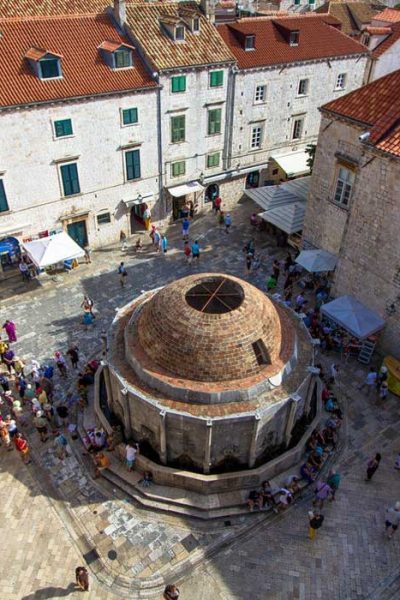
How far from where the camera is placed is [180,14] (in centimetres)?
3462

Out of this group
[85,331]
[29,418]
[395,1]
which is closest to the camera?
[29,418]

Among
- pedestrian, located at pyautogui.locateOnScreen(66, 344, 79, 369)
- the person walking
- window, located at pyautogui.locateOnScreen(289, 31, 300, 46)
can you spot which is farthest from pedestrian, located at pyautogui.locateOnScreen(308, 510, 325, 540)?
window, located at pyautogui.locateOnScreen(289, 31, 300, 46)

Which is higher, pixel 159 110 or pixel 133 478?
pixel 159 110

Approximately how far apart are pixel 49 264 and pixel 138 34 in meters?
16.4

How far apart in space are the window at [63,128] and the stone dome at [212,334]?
1483cm

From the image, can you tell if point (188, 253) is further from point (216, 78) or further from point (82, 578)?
point (82, 578)

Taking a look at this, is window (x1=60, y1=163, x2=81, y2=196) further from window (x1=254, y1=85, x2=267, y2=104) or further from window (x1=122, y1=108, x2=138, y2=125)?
window (x1=254, y1=85, x2=267, y2=104)

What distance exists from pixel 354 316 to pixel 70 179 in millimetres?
19206

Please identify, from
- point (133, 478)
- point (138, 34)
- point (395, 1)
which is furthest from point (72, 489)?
point (395, 1)

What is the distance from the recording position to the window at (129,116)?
31808 mm

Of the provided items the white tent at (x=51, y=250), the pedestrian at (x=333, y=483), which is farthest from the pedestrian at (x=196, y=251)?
the pedestrian at (x=333, y=483)

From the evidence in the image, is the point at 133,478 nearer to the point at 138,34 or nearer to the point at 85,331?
the point at 85,331

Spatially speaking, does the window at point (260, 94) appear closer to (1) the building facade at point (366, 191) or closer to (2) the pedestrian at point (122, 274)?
(1) the building facade at point (366, 191)

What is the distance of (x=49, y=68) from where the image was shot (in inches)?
1130
